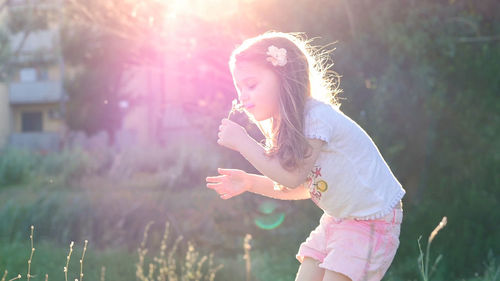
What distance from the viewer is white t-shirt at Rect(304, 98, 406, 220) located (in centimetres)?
226

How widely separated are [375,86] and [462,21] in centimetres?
107

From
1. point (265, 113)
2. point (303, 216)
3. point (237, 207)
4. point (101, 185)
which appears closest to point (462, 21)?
point (303, 216)

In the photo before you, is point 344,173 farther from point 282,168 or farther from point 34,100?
point 34,100

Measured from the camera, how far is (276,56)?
228 cm

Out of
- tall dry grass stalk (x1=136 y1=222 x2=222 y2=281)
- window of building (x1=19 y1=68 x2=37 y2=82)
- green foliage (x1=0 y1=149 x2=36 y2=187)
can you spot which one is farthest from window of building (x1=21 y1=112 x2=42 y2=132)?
tall dry grass stalk (x1=136 y1=222 x2=222 y2=281)

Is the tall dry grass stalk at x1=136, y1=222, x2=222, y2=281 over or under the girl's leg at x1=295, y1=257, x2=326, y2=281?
under

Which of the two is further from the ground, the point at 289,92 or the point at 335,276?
the point at 289,92

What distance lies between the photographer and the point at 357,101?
6102 millimetres

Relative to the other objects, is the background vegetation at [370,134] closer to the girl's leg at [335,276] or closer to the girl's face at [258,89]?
the girl's leg at [335,276]

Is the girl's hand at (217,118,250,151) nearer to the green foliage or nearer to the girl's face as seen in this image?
the girl's face

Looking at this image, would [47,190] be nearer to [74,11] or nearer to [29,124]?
[74,11]

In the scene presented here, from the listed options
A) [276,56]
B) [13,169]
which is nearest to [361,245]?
[276,56]

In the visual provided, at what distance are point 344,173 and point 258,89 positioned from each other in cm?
47

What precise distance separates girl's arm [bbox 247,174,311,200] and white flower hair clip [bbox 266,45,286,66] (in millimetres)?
513
